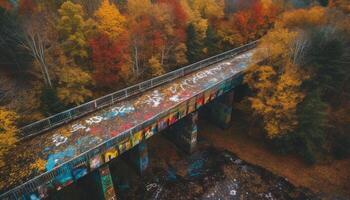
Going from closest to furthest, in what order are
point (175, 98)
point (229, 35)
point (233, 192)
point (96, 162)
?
point (96, 162) → point (233, 192) → point (175, 98) → point (229, 35)

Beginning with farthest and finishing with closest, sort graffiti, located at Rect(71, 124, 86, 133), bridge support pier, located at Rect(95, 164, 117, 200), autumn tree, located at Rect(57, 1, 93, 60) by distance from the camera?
autumn tree, located at Rect(57, 1, 93, 60), graffiti, located at Rect(71, 124, 86, 133), bridge support pier, located at Rect(95, 164, 117, 200)

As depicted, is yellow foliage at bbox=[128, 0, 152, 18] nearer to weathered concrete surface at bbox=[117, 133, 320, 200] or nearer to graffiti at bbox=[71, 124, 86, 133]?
graffiti at bbox=[71, 124, 86, 133]

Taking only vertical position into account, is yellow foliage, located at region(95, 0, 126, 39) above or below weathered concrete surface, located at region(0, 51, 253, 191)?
above

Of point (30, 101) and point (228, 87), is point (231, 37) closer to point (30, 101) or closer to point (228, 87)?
point (228, 87)

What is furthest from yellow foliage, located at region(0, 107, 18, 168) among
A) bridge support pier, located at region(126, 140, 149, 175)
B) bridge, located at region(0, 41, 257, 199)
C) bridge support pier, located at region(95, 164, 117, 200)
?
bridge support pier, located at region(126, 140, 149, 175)

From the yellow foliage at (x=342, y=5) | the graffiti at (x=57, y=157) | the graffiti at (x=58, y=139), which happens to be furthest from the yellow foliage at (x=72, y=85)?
the yellow foliage at (x=342, y=5)

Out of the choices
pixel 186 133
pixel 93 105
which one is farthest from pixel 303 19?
pixel 93 105

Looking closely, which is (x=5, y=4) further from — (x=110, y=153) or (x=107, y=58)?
(x=110, y=153)

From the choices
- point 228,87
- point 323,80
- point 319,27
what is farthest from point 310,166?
point 319,27

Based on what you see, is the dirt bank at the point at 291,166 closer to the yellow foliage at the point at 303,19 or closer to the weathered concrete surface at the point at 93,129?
the weathered concrete surface at the point at 93,129
